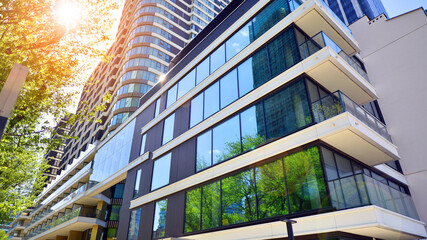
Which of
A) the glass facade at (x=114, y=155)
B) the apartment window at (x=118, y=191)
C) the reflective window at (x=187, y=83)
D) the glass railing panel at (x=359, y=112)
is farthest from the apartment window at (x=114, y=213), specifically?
the glass railing panel at (x=359, y=112)

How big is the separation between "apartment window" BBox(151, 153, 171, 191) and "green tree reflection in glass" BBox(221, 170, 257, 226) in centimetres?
632

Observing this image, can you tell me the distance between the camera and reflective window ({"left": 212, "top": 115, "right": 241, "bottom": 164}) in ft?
48.7

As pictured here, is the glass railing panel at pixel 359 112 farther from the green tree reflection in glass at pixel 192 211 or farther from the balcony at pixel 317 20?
the green tree reflection in glass at pixel 192 211

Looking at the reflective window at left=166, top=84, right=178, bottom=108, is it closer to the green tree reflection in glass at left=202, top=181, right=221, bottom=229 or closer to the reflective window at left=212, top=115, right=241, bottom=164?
the reflective window at left=212, top=115, right=241, bottom=164

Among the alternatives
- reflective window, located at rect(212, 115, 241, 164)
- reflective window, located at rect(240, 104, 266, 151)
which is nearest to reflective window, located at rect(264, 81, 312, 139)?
reflective window, located at rect(240, 104, 266, 151)

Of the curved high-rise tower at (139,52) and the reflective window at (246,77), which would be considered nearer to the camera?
the reflective window at (246,77)

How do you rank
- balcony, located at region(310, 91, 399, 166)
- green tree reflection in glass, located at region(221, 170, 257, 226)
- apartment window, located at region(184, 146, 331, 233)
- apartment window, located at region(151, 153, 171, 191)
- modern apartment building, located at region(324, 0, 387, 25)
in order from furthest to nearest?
modern apartment building, located at region(324, 0, 387, 25) < apartment window, located at region(151, 153, 171, 191) < green tree reflection in glass, located at region(221, 170, 257, 226) < balcony, located at region(310, 91, 399, 166) < apartment window, located at region(184, 146, 331, 233)

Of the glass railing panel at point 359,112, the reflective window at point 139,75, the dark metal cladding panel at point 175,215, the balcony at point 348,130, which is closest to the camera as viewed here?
the balcony at point 348,130

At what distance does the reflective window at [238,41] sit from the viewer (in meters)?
17.2

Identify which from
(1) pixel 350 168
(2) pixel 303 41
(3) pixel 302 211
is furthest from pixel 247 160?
(2) pixel 303 41

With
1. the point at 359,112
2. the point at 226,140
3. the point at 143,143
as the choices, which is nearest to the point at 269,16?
the point at 359,112

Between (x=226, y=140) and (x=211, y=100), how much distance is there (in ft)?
12.3

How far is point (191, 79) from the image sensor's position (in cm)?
2150

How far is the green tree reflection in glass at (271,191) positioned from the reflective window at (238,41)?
837 cm
